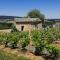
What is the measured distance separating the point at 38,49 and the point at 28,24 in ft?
77.0

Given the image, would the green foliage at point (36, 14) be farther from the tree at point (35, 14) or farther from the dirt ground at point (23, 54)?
the dirt ground at point (23, 54)

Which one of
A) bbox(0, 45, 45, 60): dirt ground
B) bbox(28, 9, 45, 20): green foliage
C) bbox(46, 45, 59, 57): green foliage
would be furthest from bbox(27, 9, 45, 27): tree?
bbox(46, 45, 59, 57): green foliage

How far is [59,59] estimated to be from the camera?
45.8 feet

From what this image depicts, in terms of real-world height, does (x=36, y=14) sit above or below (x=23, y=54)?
above

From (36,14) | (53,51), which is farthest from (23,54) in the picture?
(36,14)

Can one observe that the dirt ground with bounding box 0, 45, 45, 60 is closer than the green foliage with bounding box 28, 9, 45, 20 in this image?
Yes

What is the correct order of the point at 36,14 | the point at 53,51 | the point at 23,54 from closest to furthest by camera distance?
the point at 53,51 → the point at 23,54 → the point at 36,14

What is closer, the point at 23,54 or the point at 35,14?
the point at 23,54

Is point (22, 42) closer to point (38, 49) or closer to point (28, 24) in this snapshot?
point (38, 49)

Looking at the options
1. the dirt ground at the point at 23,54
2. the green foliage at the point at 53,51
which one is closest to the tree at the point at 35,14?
the dirt ground at the point at 23,54

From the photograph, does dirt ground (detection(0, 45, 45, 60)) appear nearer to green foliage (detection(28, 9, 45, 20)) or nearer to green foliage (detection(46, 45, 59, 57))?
green foliage (detection(46, 45, 59, 57))

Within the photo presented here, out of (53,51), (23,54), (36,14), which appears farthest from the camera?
(36,14)

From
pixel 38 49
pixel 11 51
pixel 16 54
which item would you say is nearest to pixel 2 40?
pixel 11 51

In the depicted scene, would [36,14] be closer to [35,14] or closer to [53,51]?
[35,14]
